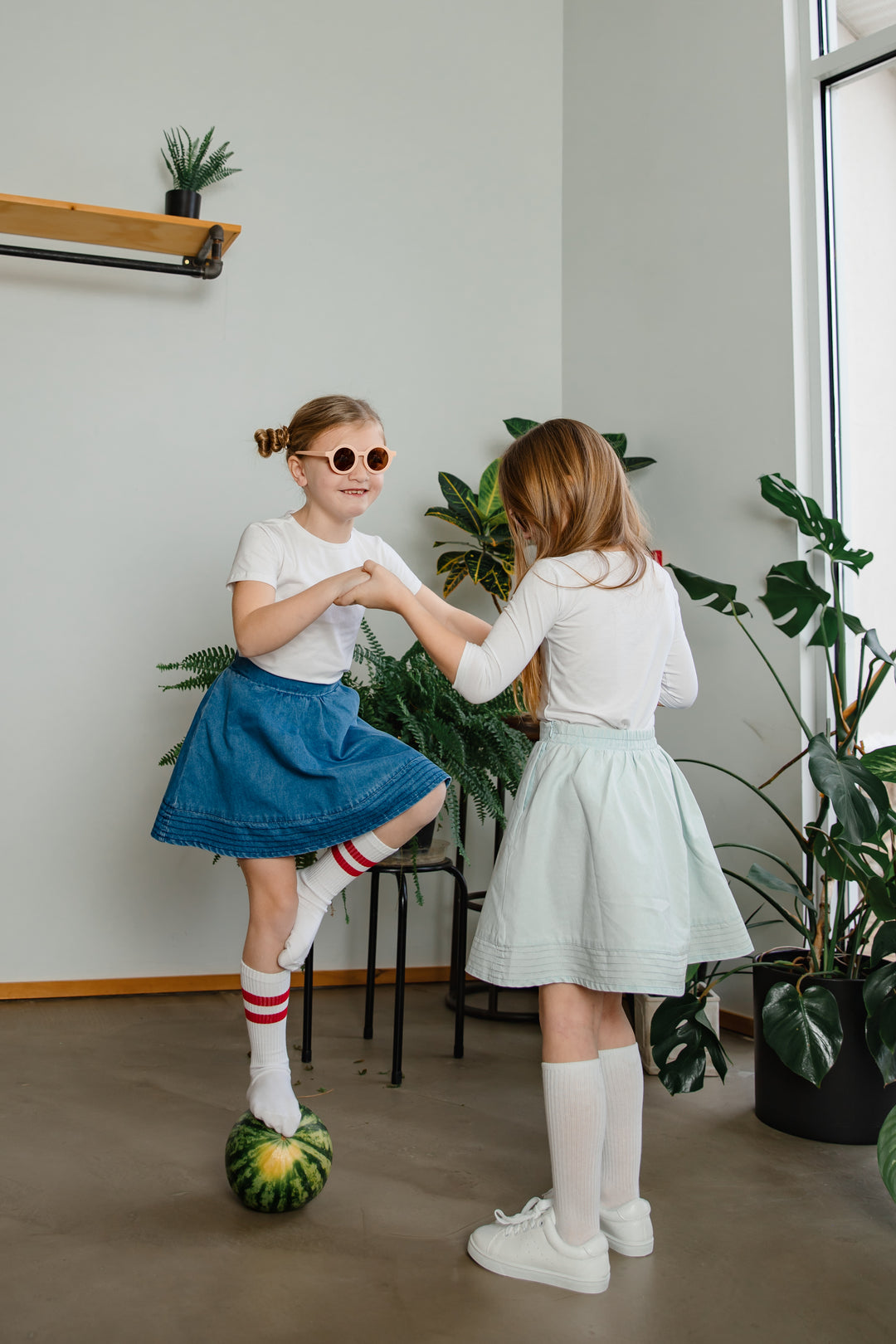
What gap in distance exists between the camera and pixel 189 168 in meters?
2.96

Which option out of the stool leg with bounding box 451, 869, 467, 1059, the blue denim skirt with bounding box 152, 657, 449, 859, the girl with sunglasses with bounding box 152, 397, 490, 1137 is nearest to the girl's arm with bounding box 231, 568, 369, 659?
the girl with sunglasses with bounding box 152, 397, 490, 1137

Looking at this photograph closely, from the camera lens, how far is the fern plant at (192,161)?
2959 mm

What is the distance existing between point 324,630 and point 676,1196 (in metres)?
1.16

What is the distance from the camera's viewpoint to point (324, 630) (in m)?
1.83

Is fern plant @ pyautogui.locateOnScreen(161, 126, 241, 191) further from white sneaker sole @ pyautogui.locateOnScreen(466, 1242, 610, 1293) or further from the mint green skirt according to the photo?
white sneaker sole @ pyautogui.locateOnScreen(466, 1242, 610, 1293)

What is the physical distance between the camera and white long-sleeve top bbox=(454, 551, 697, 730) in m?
1.52

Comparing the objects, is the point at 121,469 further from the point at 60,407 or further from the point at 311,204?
the point at 311,204

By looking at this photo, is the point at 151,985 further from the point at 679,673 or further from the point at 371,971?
the point at 679,673

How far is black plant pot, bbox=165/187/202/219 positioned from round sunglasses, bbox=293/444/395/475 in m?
1.46

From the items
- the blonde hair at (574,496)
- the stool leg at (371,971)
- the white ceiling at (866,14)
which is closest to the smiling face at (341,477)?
the blonde hair at (574,496)

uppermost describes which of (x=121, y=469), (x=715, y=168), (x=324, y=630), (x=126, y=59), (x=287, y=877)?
(x=126, y=59)

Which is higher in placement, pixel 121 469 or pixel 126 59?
pixel 126 59

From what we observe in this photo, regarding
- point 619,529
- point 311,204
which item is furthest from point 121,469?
point 619,529

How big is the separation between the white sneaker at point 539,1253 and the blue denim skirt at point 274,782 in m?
0.64
